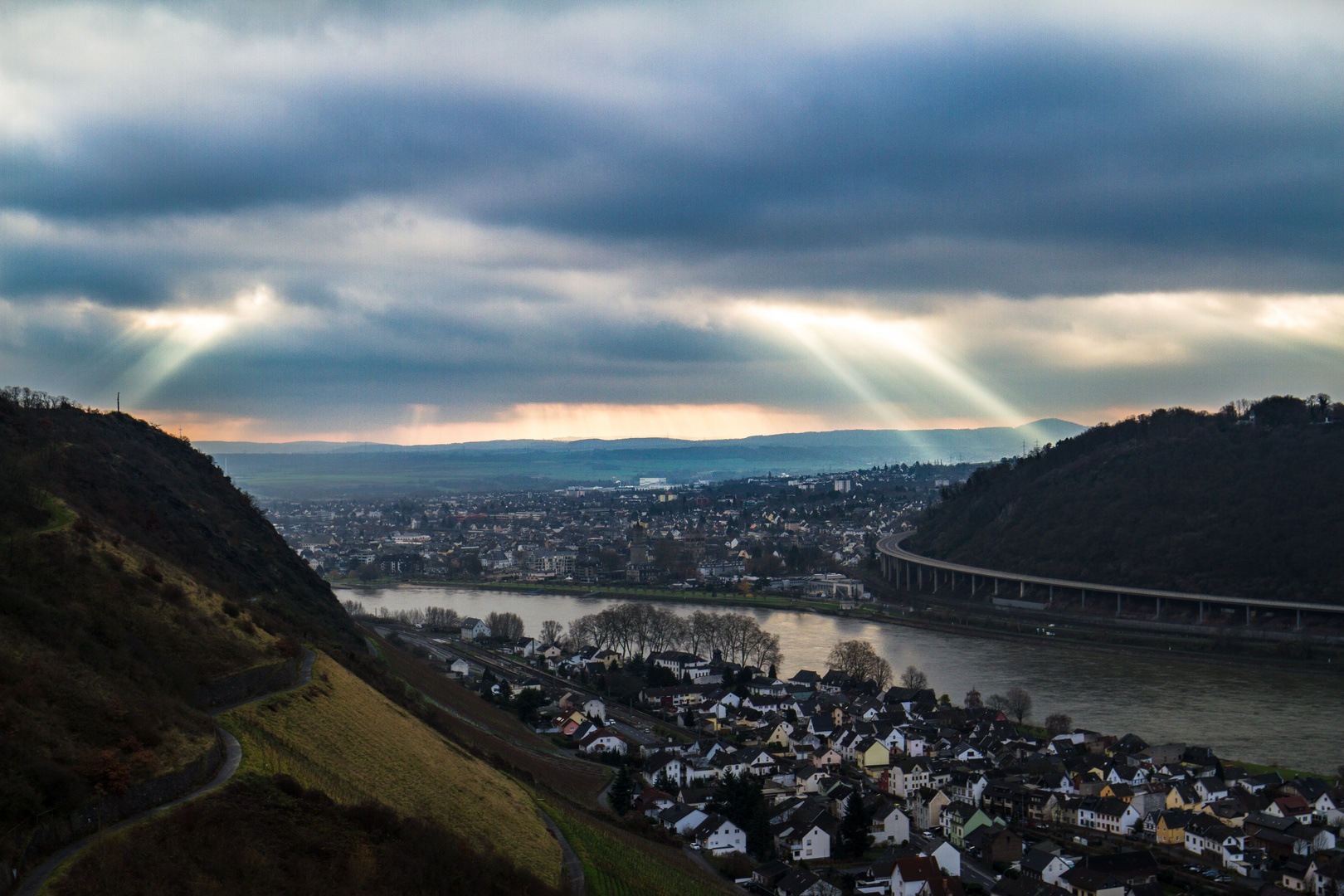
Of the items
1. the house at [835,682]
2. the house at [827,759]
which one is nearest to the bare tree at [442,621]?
the house at [835,682]

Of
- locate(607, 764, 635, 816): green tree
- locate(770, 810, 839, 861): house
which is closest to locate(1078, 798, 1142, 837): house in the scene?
locate(770, 810, 839, 861): house

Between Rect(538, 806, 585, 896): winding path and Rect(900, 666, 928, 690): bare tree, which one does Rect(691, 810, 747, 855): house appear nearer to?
Rect(538, 806, 585, 896): winding path

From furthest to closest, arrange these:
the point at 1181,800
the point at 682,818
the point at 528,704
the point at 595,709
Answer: the point at 595,709, the point at 528,704, the point at 1181,800, the point at 682,818

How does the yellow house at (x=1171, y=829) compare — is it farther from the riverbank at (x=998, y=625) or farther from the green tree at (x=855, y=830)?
the riverbank at (x=998, y=625)

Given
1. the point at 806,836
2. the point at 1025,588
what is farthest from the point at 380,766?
the point at 1025,588

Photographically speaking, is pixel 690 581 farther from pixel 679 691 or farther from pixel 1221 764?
pixel 1221 764

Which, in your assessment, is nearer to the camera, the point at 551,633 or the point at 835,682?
the point at 835,682

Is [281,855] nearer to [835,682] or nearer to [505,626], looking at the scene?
[835,682]
